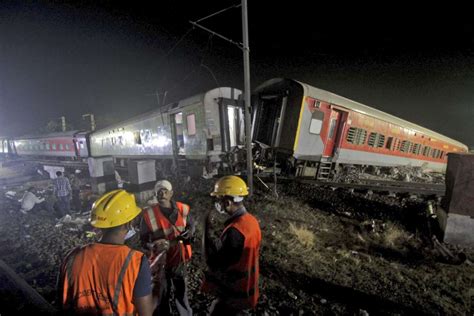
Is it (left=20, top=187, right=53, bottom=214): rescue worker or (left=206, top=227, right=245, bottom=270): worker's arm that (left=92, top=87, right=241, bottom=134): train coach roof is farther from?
(left=206, top=227, right=245, bottom=270): worker's arm

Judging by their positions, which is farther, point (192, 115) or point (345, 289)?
point (192, 115)

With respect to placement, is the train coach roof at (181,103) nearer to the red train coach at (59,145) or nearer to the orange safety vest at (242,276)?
the orange safety vest at (242,276)

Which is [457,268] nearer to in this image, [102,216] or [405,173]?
[102,216]

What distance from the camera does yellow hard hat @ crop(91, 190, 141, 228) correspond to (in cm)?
158

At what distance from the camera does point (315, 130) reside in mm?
9367

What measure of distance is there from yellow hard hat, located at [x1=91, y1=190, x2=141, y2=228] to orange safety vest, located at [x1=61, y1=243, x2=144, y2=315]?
180 mm

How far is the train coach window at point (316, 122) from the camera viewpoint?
9.17 meters

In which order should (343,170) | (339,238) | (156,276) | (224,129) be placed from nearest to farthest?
(156,276)
(339,238)
(224,129)
(343,170)

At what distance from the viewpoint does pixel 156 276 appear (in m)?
2.39

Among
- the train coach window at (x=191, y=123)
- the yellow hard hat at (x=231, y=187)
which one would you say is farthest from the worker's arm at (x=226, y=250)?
the train coach window at (x=191, y=123)

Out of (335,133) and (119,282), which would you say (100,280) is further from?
(335,133)

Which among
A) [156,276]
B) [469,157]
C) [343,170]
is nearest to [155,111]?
[343,170]

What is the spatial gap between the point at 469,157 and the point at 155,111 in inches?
449

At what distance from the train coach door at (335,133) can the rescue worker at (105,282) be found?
940 cm
